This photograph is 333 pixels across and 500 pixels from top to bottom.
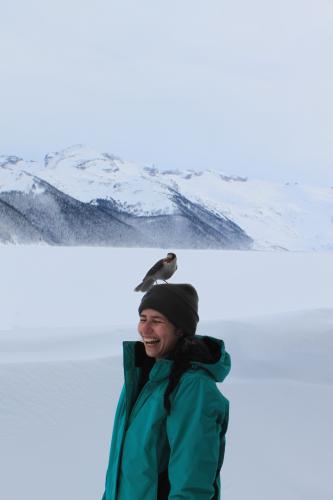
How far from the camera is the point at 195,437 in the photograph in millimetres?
1501

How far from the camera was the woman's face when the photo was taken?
5.41 ft

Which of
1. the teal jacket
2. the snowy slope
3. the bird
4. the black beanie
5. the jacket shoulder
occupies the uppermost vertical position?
the black beanie

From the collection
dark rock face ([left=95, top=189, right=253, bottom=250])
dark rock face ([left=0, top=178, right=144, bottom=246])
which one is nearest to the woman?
dark rock face ([left=0, top=178, right=144, bottom=246])

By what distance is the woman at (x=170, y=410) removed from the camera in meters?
1.51

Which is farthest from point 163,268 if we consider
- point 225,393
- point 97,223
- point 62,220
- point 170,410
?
point 97,223

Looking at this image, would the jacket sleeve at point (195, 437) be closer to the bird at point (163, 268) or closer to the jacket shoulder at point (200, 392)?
the jacket shoulder at point (200, 392)

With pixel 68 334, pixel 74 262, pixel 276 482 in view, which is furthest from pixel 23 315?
pixel 74 262

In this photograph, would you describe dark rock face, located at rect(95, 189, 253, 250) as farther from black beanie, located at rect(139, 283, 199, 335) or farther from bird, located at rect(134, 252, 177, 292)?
black beanie, located at rect(139, 283, 199, 335)

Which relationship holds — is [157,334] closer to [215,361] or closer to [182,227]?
[215,361]

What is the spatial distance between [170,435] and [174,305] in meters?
0.32

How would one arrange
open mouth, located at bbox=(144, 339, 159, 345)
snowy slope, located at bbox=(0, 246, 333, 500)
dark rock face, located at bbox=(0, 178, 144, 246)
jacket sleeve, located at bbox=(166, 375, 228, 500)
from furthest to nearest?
dark rock face, located at bbox=(0, 178, 144, 246) → snowy slope, located at bbox=(0, 246, 333, 500) → open mouth, located at bbox=(144, 339, 159, 345) → jacket sleeve, located at bbox=(166, 375, 228, 500)

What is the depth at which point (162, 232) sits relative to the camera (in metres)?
143

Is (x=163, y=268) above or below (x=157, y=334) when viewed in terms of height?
below

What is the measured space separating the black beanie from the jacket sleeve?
16cm
